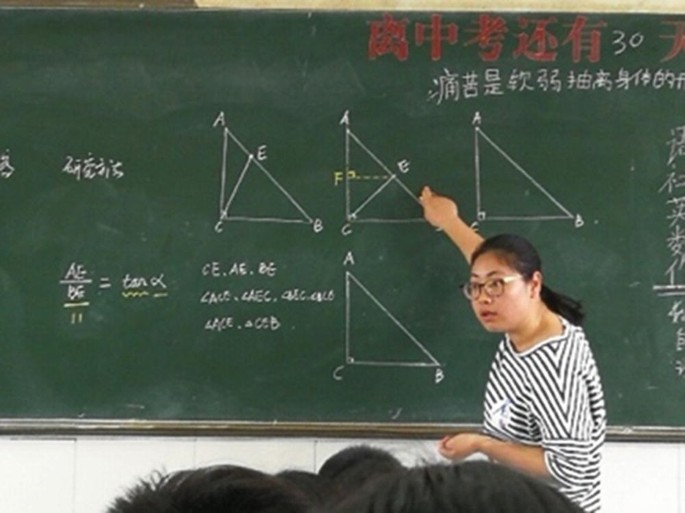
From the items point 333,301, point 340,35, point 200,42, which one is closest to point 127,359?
point 333,301

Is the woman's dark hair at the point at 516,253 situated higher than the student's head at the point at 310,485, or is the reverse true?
the woman's dark hair at the point at 516,253

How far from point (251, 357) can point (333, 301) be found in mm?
310

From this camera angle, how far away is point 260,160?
3.14 metres

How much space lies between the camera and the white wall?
10.3 feet

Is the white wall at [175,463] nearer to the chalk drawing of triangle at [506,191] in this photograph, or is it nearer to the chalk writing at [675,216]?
the chalk writing at [675,216]

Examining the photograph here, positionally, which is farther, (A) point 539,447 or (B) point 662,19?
(B) point 662,19

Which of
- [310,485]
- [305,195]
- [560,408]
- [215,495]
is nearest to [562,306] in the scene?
[560,408]

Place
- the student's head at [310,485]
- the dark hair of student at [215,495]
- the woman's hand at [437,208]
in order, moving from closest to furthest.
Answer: the dark hair of student at [215,495] < the student's head at [310,485] < the woman's hand at [437,208]

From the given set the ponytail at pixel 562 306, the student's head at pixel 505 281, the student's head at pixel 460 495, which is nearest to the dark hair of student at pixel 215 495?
the student's head at pixel 460 495

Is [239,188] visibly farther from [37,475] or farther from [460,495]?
[460,495]

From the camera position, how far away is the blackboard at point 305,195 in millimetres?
3123

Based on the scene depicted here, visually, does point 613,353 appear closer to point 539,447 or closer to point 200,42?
point 539,447

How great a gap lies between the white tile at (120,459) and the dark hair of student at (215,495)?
2.14 metres

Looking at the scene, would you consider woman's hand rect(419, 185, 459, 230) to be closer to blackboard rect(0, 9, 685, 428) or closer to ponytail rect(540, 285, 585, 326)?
blackboard rect(0, 9, 685, 428)
